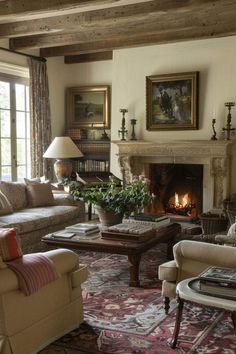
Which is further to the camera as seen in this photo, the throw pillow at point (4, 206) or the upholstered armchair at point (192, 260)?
the throw pillow at point (4, 206)

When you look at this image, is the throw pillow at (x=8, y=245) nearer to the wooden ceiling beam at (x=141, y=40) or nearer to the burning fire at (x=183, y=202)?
the wooden ceiling beam at (x=141, y=40)

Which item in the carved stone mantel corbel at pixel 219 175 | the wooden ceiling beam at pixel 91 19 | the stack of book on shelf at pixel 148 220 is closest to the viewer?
the stack of book on shelf at pixel 148 220

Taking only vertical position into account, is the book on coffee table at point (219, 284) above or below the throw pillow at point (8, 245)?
below

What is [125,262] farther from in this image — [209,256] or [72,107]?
[72,107]

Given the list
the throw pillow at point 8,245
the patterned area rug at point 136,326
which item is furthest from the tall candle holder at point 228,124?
the throw pillow at point 8,245

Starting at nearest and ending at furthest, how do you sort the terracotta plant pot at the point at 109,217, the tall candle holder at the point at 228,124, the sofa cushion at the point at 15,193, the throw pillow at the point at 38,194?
1. the terracotta plant pot at the point at 109,217
2. the sofa cushion at the point at 15,193
3. the throw pillow at the point at 38,194
4. the tall candle holder at the point at 228,124

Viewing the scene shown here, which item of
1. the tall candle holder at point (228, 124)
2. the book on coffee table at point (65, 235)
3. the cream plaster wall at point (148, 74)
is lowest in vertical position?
the book on coffee table at point (65, 235)

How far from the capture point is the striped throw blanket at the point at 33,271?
8.42 ft

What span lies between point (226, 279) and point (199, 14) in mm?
4082

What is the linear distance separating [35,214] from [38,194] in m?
0.62

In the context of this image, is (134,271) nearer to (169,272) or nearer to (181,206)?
(169,272)

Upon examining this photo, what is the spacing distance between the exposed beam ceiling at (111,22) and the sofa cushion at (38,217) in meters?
2.33

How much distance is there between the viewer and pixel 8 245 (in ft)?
8.71

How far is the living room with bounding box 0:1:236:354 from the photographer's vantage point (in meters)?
6.48
